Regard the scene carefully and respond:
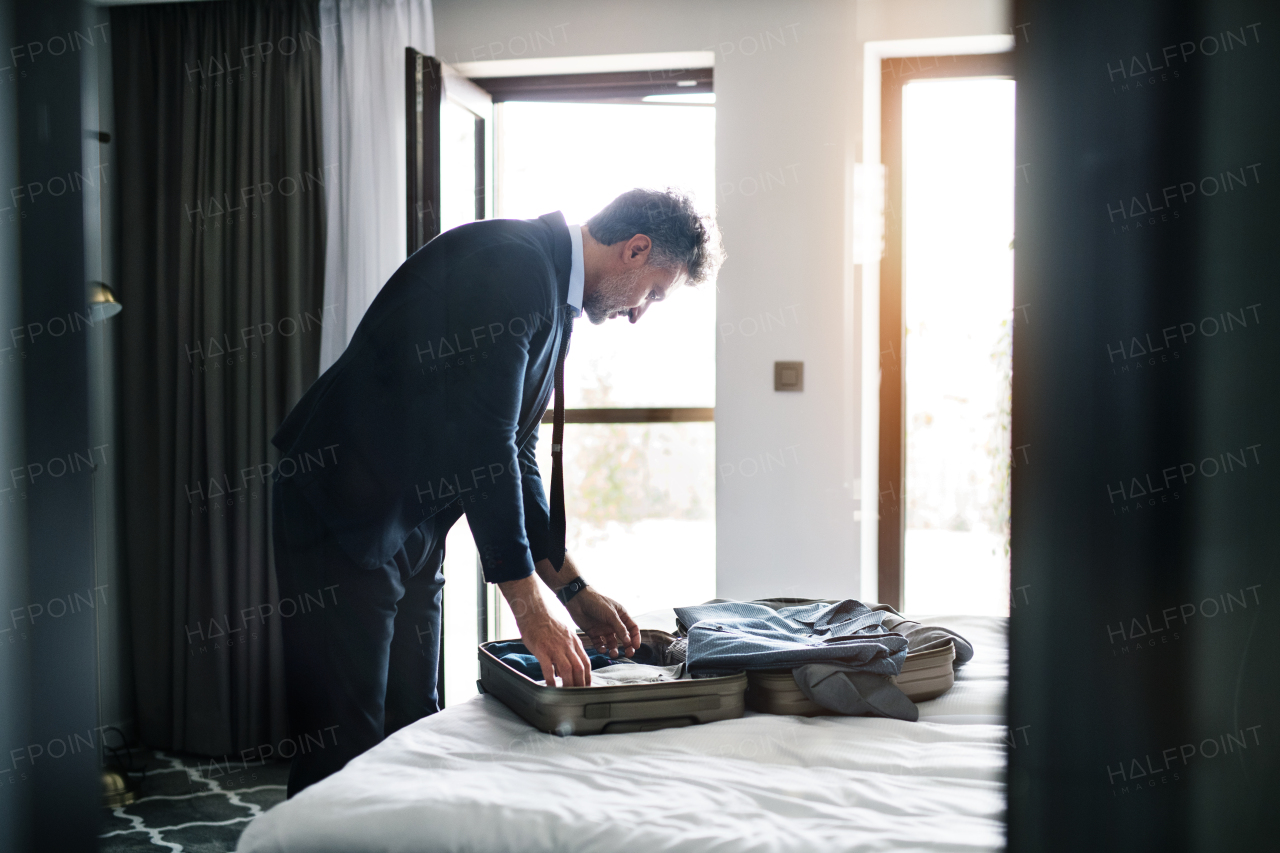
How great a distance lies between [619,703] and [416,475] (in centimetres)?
60

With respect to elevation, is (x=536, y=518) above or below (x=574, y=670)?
above

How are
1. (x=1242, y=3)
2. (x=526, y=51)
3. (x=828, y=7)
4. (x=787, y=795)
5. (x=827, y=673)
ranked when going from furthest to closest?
(x=526, y=51) → (x=828, y=7) → (x=827, y=673) → (x=787, y=795) → (x=1242, y=3)

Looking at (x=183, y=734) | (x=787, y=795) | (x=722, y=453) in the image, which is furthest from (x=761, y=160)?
(x=183, y=734)

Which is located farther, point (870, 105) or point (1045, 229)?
point (870, 105)

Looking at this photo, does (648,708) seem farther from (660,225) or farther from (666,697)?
(660,225)

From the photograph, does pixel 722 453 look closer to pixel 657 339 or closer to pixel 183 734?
pixel 657 339

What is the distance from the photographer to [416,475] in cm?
160

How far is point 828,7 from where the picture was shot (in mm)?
2717

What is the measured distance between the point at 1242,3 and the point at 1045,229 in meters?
0.08

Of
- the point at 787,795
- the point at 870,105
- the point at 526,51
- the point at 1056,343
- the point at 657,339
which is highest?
the point at 526,51

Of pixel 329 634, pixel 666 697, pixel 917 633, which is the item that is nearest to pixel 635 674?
pixel 666 697

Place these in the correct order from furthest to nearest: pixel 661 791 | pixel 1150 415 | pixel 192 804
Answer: pixel 192 804, pixel 661 791, pixel 1150 415

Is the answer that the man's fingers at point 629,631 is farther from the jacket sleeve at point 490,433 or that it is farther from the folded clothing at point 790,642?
the jacket sleeve at point 490,433

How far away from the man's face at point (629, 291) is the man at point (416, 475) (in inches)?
3.0
